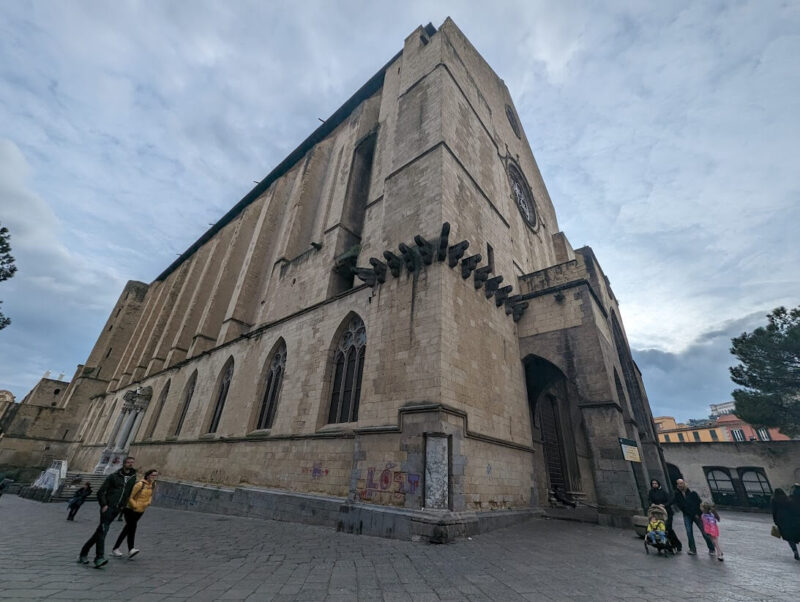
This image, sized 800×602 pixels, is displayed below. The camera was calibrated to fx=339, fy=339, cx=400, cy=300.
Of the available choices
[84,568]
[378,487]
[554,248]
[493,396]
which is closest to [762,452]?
[554,248]

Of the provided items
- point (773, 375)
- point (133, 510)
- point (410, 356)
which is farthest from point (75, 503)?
point (773, 375)

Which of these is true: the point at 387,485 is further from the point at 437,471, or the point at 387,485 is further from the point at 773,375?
the point at 773,375

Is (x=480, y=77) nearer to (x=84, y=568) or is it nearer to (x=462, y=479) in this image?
(x=462, y=479)

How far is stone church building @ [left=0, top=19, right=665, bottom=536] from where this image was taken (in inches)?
335

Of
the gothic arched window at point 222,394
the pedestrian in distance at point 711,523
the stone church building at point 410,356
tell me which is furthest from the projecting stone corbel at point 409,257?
the gothic arched window at point 222,394

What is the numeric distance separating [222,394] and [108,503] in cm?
1273

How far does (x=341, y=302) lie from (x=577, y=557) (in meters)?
9.16

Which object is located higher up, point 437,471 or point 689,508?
point 437,471

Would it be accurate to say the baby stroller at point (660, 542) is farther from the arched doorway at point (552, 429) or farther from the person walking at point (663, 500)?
the arched doorway at point (552, 429)

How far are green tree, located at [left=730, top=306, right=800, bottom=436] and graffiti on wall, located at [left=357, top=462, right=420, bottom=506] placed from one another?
78.6 feet

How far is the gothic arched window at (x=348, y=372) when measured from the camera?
1044 cm

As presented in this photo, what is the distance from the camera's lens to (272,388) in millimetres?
13586

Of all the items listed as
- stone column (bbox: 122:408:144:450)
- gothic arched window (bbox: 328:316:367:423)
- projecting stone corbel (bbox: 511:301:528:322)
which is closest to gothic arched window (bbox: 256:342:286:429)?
gothic arched window (bbox: 328:316:367:423)

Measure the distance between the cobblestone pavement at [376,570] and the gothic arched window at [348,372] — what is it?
345 cm
